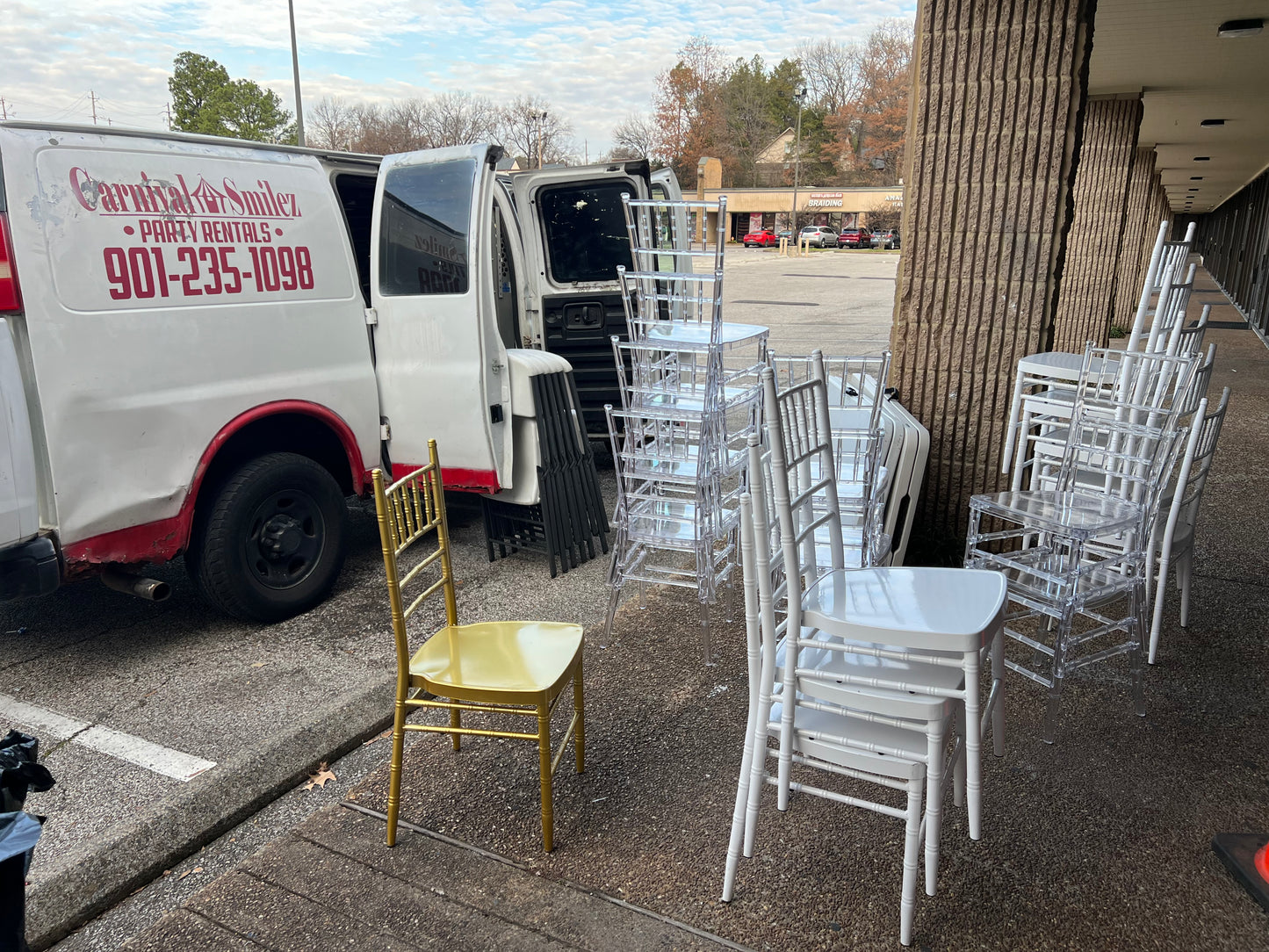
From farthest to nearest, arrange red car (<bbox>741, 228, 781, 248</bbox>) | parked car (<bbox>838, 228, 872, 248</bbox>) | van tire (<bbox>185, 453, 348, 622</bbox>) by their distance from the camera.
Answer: red car (<bbox>741, 228, 781, 248</bbox>) → parked car (<bbox>838, 228, 872, 248</bbox>) → van tire (<bbox>185, 453, 348, 622</bbox>)

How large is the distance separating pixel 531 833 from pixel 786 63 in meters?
92.7

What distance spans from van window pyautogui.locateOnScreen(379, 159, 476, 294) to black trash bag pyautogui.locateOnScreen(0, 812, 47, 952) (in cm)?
309

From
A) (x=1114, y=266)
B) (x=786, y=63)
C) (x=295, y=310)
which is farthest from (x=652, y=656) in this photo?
(x=786, y=63)

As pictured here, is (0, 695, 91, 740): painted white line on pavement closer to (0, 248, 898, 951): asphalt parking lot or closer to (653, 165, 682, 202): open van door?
(0, 248, 898, 951): asphalt parking lot

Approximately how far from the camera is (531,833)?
2.51 metres

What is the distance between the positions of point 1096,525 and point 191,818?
3064 millimetres

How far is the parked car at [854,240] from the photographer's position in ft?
171

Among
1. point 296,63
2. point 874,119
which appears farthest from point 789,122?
point 296,63

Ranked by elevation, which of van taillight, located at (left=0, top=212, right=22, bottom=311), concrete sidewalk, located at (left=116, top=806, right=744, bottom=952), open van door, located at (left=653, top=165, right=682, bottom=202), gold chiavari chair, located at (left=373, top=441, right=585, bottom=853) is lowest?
concrete sidewalk, located at (left=116, top=806, right=744, bottom=952)

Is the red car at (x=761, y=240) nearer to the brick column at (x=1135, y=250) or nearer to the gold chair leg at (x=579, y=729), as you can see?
the brick column at (x=1135, y=250)

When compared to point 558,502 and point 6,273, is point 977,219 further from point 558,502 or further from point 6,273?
point 6,273

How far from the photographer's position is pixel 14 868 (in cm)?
152

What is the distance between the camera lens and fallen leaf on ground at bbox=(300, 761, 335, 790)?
2838 mm

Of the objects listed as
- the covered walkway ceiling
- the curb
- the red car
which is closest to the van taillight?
the curb
